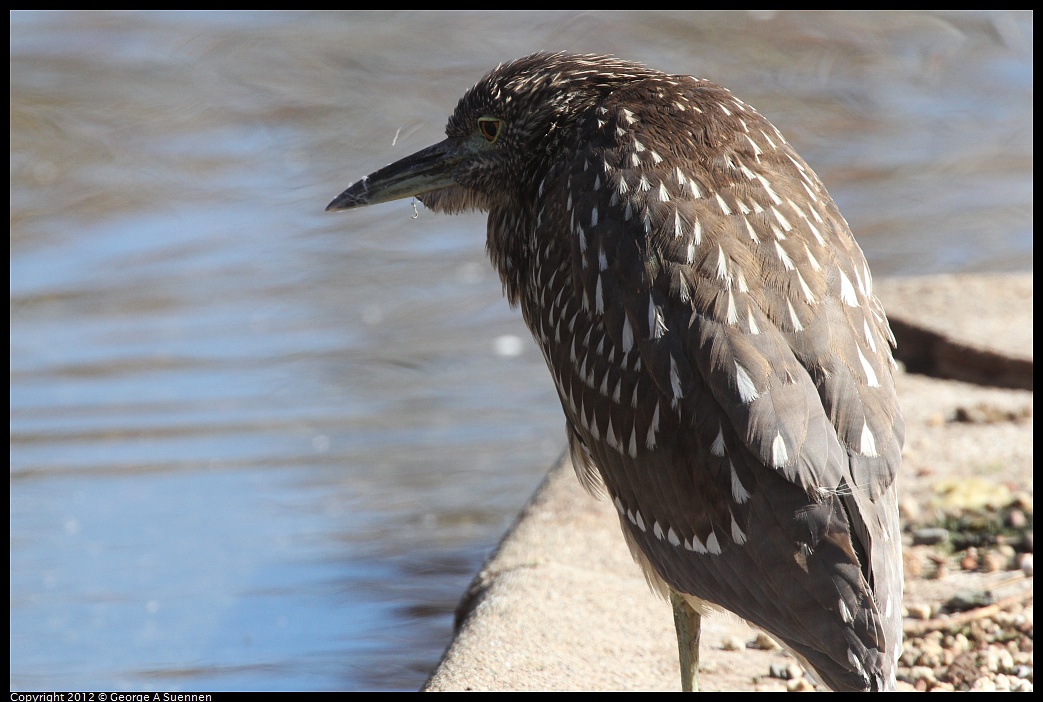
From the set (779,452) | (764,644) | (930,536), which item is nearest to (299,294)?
(930,536)

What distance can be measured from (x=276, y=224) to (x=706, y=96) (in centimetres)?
677

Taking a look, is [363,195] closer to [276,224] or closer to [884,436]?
Result: [884,436]

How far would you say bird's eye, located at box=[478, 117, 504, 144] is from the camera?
14.6 ft

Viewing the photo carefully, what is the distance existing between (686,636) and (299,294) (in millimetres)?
5964

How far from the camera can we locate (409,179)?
15.3 feet

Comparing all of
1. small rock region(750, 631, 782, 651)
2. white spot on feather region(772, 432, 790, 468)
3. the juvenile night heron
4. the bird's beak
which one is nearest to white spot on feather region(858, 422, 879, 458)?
the juvenile night heron

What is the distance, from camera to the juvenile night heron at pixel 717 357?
3291 mm

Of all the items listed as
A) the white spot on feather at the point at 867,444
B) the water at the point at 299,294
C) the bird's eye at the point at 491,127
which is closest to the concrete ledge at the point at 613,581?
the water at the point at 299,294

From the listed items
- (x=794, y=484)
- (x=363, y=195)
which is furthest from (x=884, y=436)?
(x=363, y=195)

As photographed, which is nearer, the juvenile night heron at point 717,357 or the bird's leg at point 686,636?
the juvenile night heron at point 717,357

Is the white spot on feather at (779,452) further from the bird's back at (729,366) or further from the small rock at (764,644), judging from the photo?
the small rock at (764,644)

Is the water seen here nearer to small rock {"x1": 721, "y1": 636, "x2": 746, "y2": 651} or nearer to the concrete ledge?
the concrete ledge

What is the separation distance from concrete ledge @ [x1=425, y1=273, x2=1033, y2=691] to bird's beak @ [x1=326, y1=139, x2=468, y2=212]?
1430 millimetres

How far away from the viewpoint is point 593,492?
436 centimetres
